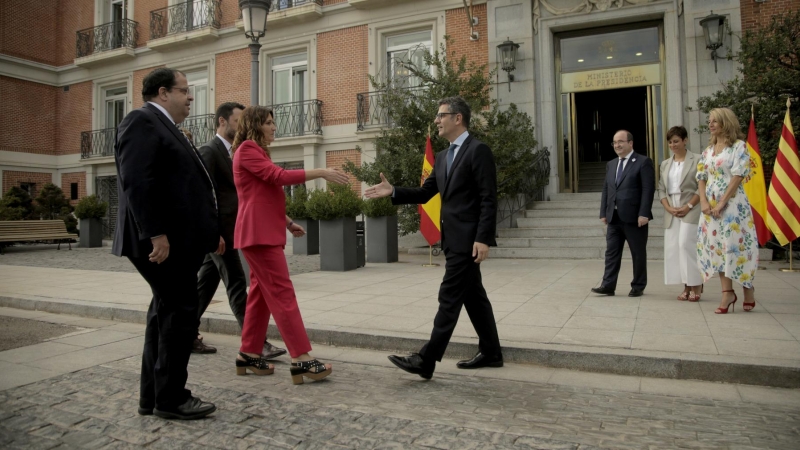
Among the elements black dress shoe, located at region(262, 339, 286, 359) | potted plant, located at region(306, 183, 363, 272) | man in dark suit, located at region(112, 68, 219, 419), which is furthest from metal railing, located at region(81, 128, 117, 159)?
man in dark suit, located at region(112, 68, 219, 419)

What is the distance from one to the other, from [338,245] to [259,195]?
592cm

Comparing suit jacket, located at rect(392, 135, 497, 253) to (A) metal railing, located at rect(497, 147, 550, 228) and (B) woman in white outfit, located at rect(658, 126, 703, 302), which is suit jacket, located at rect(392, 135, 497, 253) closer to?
(B) woman in white outfit, located at rect(658, 126, 703, 302)

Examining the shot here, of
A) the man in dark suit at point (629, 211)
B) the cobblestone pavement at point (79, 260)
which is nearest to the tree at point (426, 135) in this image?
the cobblestone pavement at point (79, 260)

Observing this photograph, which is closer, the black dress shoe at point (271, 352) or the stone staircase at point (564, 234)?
the black dress shoe at point (271, 352)

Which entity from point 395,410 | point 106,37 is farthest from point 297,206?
point 106,37

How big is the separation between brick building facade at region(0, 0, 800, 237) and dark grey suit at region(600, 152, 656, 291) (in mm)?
7280

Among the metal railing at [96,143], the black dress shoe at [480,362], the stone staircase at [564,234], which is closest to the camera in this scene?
the black dress shoe at [480,362]

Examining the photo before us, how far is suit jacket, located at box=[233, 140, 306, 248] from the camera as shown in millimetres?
3793

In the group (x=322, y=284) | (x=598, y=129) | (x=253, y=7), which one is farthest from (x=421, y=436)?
(x=598, y=129)

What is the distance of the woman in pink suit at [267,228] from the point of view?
3812mm

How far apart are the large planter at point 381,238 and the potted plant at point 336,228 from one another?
3.96 feet

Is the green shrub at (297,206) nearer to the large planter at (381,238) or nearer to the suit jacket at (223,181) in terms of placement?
the large planter at (381,238)

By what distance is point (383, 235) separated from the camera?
11219 mm

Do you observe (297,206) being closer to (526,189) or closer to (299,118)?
(526,189)
